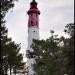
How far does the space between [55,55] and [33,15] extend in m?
35.0

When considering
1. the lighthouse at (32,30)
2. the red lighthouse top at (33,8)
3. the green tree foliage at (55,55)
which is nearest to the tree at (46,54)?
the green tree foliage at (55,55)

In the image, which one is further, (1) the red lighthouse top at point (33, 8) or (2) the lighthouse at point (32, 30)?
(1) the red lighthouse top at point (33, 8)

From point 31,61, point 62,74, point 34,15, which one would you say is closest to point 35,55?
point 31,61

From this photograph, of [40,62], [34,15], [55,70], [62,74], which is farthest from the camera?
[34,15]

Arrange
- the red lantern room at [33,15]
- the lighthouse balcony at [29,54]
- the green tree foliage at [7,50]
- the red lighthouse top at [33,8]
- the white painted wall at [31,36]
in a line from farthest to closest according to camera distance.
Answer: the red lighthouse top at [33,8]
the red lantern room at [33,15]
the white painted wall at [31,36]
the lighthouse balcony at [29,54]
the green tree foliage at [7,50]

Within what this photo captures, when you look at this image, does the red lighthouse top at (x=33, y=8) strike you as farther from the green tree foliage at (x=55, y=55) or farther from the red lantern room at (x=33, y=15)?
the green tree foliage at (x=55, y=55)

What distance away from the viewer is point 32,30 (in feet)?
314

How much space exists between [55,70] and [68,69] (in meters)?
14.1

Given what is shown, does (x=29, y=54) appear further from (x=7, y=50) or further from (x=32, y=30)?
(x=7, y=50)

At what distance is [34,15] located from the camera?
97.6 m

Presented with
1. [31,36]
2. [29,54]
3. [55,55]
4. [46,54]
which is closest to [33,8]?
[31,36]

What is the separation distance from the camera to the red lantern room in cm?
9575

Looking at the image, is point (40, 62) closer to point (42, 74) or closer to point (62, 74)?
point (42, 74)

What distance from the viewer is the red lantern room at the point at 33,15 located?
3770 inches
